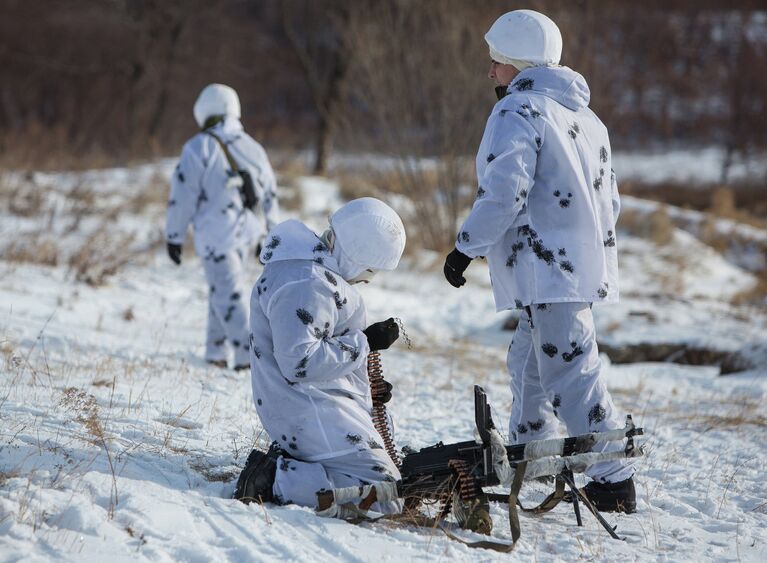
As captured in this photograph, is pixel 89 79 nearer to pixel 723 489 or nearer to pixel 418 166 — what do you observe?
A: pixel 418 166

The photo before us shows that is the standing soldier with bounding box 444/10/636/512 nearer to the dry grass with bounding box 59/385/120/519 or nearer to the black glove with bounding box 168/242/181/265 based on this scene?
the dry grass with bounding box 59/385/120/519

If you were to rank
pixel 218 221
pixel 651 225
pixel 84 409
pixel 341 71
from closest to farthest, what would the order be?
pixel 84 409, pixel 218 221, pixel 651 225, pixel 341 71

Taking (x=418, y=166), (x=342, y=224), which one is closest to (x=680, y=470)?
(x=342, y=224)

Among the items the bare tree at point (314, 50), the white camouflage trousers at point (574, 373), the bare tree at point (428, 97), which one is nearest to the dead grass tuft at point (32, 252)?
the bare tree at point (428, 97)

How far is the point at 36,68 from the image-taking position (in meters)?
27.3

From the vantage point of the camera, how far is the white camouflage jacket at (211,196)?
6324 mm

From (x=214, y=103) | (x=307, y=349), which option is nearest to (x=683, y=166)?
(x=214, y=103)

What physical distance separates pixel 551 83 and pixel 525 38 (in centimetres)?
21

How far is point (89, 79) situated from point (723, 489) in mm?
26138

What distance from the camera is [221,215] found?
6.34 m

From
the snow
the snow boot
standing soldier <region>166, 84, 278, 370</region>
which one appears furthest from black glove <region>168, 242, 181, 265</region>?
the snow

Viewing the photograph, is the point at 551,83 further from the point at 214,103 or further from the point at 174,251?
the point at 174,251

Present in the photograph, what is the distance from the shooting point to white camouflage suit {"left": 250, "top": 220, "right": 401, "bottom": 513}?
3.22m

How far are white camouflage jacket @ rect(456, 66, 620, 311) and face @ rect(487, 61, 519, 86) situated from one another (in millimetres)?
129
